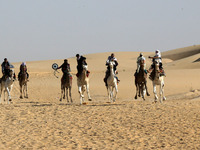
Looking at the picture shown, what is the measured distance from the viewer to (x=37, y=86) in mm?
40375

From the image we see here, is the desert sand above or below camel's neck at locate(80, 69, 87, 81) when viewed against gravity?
below

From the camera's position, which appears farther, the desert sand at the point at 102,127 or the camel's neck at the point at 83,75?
the camel's neck at the point at 83,75

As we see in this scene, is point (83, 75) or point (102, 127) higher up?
point (83, 75)

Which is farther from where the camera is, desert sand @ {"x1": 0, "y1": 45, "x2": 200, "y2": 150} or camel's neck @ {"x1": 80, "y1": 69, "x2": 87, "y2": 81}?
camel's neck @ {"x1": 80, "y1": 69, "x2": 87, "y2": 81}

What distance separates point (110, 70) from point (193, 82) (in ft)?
68.1

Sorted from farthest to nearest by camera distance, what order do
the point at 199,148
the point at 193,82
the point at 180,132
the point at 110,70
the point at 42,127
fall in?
the point at 193,82 → the point at 110,70 → the point at 42,127 → the point at 180,132 → the point at 199,148

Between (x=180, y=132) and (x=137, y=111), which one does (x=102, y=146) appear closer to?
(x=180, y=132)

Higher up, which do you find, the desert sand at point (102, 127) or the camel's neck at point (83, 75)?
the camel's neck at point (83, 75)

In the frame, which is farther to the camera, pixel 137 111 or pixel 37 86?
pixel 37 86

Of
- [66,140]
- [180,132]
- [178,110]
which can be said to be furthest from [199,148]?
[178,110]

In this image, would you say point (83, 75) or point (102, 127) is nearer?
point (102, 127)

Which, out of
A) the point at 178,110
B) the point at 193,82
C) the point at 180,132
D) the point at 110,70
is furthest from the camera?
the point at 193,82

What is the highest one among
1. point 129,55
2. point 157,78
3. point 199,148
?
point 129,55

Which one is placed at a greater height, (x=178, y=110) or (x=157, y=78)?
(x=157, y=78)
